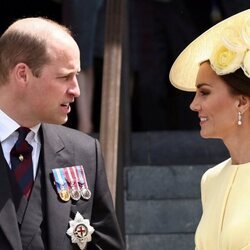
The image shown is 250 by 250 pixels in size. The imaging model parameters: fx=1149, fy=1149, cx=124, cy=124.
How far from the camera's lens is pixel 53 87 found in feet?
14.6

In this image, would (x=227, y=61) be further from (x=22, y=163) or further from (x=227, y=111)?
(x=22, y=163)

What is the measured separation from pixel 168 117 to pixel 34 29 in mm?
5390

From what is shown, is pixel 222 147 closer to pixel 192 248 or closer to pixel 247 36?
pixel 192 248

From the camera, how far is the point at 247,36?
14.7ft

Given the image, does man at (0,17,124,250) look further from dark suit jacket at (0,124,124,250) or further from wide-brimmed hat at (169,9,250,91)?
wide-brimmed hat at (169,9,250,91)

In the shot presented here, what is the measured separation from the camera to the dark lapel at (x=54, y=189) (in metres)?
4.43

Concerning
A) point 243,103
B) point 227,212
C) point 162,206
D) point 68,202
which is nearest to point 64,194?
point 68,202

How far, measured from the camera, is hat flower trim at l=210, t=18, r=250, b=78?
4.44m

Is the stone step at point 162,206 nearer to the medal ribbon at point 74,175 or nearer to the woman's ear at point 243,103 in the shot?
the medal ribbon at point 74,175

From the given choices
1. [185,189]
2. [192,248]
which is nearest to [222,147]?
[185,189]

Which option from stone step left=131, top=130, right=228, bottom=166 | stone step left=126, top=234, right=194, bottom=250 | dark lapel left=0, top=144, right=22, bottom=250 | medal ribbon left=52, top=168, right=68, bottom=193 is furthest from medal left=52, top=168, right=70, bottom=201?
stone step left=131, top=130, right=228, bottom=166

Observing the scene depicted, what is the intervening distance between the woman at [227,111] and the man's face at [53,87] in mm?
517

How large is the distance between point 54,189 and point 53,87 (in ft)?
1.34

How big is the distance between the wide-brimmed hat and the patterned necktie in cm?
71
